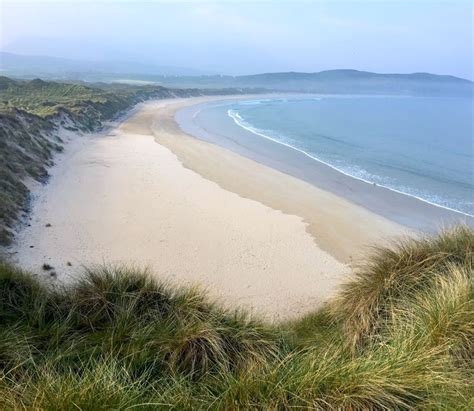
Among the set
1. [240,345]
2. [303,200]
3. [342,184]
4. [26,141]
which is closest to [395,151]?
[342,184]

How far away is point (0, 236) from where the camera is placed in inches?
415

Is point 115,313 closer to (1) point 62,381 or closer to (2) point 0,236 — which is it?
(1) point 62,381

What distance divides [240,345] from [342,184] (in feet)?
53.5

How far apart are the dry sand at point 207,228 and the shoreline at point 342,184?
1.07 meters

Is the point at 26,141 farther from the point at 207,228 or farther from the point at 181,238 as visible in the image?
the point at 181,238

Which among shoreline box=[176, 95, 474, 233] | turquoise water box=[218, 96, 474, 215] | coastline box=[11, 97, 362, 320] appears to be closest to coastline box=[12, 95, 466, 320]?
coastline box=[11, 97, 362, 320]

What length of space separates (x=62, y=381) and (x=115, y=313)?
7.26 feet

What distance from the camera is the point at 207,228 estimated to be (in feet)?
43.3

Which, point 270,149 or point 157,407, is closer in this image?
point 157,407

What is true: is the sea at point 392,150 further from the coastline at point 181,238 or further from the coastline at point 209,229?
the coastline at point 181,238

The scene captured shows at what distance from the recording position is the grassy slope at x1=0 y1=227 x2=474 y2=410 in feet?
10.1

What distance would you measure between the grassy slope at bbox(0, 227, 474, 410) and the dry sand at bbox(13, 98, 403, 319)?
2.27 meters

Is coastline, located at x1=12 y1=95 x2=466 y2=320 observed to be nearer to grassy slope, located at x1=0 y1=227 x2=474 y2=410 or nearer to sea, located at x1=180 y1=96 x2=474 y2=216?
grassy slope, located at x1=0 y1=227 x2=474 y2=410

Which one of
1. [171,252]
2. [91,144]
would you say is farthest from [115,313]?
[91,144]
